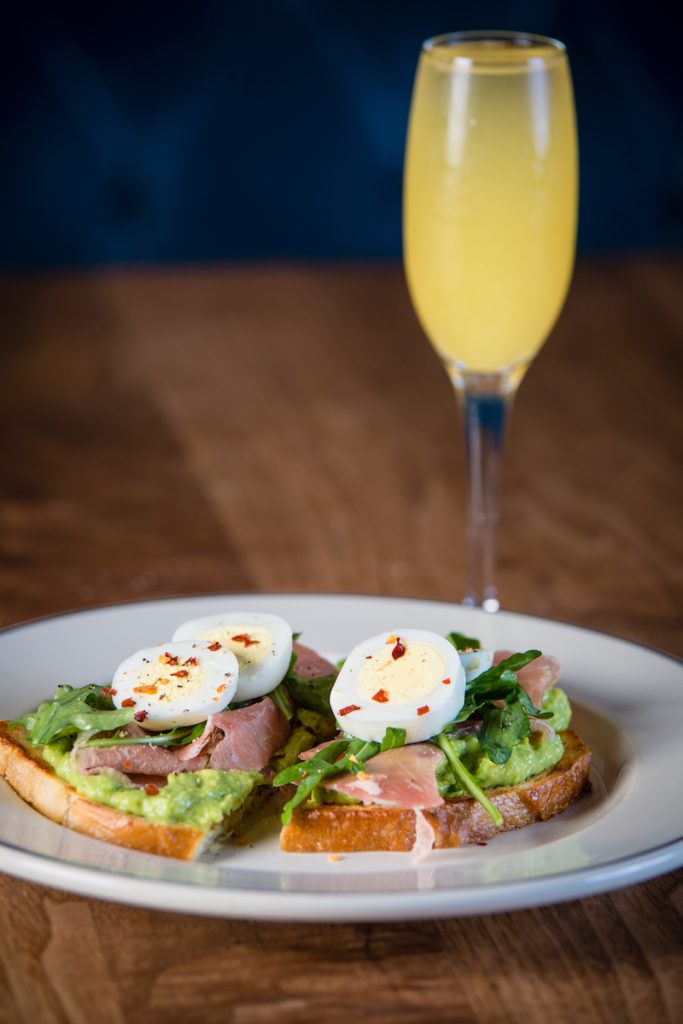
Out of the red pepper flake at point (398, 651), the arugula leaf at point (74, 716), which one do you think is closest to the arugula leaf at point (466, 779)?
the red pepper flake at point (398, 651)

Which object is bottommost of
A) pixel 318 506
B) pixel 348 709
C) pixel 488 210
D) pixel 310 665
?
pixel 318 506

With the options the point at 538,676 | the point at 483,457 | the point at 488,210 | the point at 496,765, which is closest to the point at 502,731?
the point at 496,765

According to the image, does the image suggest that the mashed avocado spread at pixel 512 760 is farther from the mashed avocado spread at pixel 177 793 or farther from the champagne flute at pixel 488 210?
the champagne flute at pixel 488 210

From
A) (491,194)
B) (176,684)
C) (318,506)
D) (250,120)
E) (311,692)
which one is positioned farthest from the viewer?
(250,120)

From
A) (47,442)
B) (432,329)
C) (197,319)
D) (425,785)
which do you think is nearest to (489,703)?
(425,785)

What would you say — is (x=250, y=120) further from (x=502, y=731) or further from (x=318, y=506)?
(x=502, y=731)

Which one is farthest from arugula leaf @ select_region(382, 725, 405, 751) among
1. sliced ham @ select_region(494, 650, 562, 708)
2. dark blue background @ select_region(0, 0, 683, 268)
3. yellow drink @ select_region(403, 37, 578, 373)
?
dark blue background @ select_region(0, 0, 683, 268)
